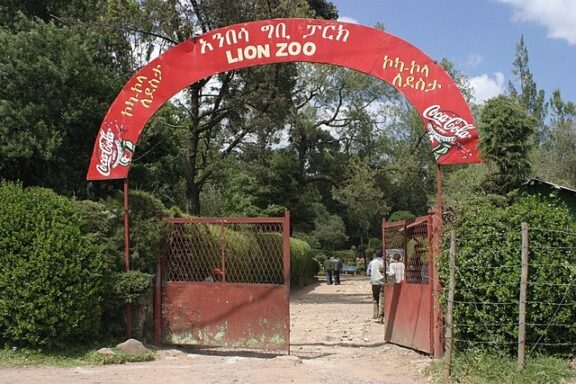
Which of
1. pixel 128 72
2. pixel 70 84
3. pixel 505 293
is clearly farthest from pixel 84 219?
pixel 128 72

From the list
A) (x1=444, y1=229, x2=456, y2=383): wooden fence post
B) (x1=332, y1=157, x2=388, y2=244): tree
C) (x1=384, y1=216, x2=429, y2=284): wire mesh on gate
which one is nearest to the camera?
(x1=444, y1=229, x2=456, y2=383): wooden fence post

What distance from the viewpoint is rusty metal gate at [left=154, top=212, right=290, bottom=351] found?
418 inches

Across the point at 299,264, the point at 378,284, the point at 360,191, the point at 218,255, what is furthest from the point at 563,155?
the point at 218,255

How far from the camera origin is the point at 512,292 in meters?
8.48

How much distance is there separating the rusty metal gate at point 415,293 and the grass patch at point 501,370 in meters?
1.26

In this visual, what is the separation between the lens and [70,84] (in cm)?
1495

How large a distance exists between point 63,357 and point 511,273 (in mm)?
7068

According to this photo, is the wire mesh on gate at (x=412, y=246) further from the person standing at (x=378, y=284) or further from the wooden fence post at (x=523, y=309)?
the person standing at (x=378, y=284)

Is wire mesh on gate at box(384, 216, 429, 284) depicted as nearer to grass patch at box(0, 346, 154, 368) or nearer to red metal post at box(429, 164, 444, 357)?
red metal post at box(429, 164, 444, 357)

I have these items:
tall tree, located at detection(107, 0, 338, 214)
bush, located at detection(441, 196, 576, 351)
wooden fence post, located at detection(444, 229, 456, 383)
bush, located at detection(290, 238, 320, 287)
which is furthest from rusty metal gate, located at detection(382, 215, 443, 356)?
bush, located at detection(290, 238, 320, 287)

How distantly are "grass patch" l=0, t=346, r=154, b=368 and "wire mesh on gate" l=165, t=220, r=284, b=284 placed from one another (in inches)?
70.0

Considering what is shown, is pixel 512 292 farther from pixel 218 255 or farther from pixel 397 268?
pixel 218 255

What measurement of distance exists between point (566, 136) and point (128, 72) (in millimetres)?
28339

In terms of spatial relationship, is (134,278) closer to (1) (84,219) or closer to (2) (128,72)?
(1) (84,219)
